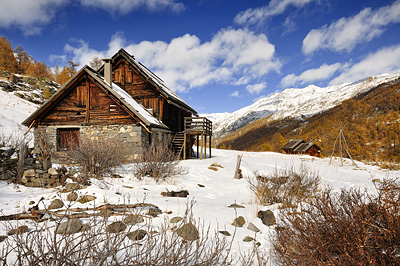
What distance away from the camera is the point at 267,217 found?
4848mm

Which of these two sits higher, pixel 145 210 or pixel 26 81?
pixel 26 81

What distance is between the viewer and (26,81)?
33531 mm

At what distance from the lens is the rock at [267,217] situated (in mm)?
4703

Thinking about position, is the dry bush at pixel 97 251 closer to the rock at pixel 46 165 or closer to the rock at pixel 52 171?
the rock at pixel 52 171

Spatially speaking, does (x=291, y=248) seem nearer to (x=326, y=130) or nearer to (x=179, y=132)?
(x=179, y=132)

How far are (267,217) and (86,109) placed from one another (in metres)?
14.0

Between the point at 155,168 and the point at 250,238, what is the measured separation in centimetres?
631

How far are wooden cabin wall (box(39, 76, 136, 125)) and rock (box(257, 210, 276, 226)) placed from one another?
36.8 ft

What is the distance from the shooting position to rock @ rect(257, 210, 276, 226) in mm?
A: 4703

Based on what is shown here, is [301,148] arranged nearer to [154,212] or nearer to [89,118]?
[89,118]

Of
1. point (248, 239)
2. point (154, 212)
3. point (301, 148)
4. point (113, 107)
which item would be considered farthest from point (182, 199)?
point (301, 148)

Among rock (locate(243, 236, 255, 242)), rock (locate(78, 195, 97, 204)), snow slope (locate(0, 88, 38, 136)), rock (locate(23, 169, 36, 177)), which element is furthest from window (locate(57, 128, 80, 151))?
rock (locate(243, 236, 255, 242))

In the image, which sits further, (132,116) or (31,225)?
(132,116)

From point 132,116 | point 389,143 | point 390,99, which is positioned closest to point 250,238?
point 132,116
